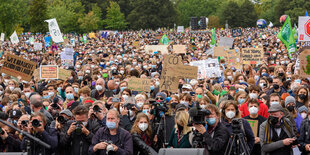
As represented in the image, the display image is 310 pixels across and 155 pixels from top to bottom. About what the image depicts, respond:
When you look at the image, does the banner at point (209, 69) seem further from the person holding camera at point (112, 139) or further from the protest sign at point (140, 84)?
the person holding camera at point (112, 139)

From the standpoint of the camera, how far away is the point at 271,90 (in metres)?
12.2

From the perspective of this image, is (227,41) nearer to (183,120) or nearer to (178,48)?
(178,48)

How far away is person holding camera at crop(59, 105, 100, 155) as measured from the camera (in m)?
7.17

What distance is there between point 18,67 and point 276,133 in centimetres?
1022

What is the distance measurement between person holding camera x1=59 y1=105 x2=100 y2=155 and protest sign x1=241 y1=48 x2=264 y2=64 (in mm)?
12574

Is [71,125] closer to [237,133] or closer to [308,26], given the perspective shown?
[237,133]

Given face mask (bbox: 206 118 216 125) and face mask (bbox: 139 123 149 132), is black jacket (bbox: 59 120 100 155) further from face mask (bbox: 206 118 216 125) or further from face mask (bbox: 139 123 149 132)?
face mask (bbox: 206 118 216 125)

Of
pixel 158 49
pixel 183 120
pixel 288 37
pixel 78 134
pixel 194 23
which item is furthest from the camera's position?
pixel 194 23

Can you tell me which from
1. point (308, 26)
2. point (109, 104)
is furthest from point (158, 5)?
point (109, 104)

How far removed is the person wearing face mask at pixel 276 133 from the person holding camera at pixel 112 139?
6.14 ft

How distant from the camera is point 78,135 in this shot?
7398 mm

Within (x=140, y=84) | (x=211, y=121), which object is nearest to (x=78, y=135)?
(x=211, y=121)

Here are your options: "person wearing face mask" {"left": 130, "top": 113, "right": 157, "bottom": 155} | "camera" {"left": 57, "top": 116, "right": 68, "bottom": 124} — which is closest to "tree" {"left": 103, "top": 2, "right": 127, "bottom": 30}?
"person wearing face mask" {"left": 130, "top": 113, "right": 157, "bottom": 155}

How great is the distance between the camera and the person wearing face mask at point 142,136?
7.58 metres
